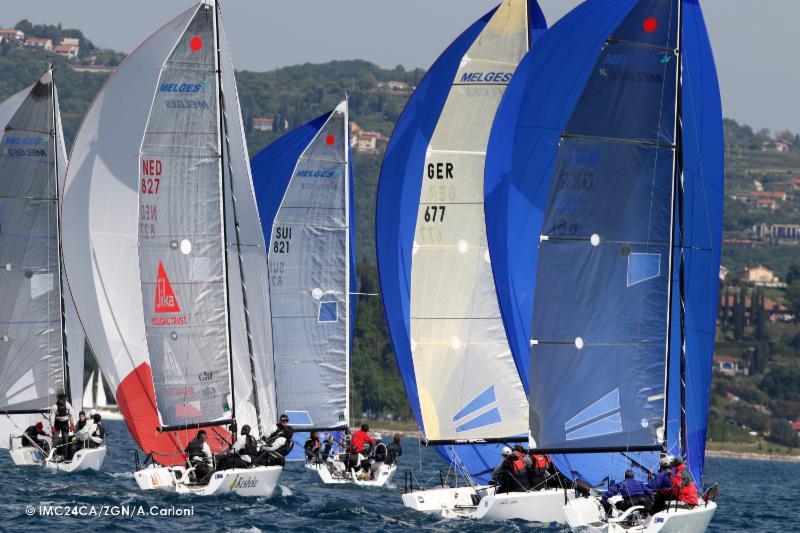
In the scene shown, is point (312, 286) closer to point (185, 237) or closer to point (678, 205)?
point (185, 237)

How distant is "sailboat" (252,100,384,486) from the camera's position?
34844 mm

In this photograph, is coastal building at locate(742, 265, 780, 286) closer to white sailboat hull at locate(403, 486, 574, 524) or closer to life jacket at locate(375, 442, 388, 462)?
life jacket at locate(375, 442, 388, 462)

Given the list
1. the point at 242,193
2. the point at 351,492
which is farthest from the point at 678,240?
the point at 351,492

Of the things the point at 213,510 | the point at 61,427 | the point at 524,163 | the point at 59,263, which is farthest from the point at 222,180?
the point at 59,263

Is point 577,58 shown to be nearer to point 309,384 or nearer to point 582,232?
point 582,232

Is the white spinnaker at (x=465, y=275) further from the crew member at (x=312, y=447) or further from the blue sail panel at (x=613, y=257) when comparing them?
the crew member at (x=312, y=447)

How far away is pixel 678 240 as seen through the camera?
22672 mm

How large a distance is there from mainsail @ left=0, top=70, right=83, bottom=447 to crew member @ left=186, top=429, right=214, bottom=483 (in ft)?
26.8

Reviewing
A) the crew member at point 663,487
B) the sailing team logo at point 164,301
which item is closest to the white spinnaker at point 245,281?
the sailing team logo at point 164,301

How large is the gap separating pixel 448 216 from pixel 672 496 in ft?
28.9

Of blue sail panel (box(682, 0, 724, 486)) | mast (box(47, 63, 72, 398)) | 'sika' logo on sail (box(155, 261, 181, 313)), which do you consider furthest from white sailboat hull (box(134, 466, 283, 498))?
mast (box(47, 63, 72, 398))

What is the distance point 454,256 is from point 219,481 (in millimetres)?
5946

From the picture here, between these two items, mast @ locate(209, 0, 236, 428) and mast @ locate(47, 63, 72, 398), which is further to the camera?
mast @ locate(47, 63, 72, 398)

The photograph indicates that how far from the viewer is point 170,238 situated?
26734 mm
